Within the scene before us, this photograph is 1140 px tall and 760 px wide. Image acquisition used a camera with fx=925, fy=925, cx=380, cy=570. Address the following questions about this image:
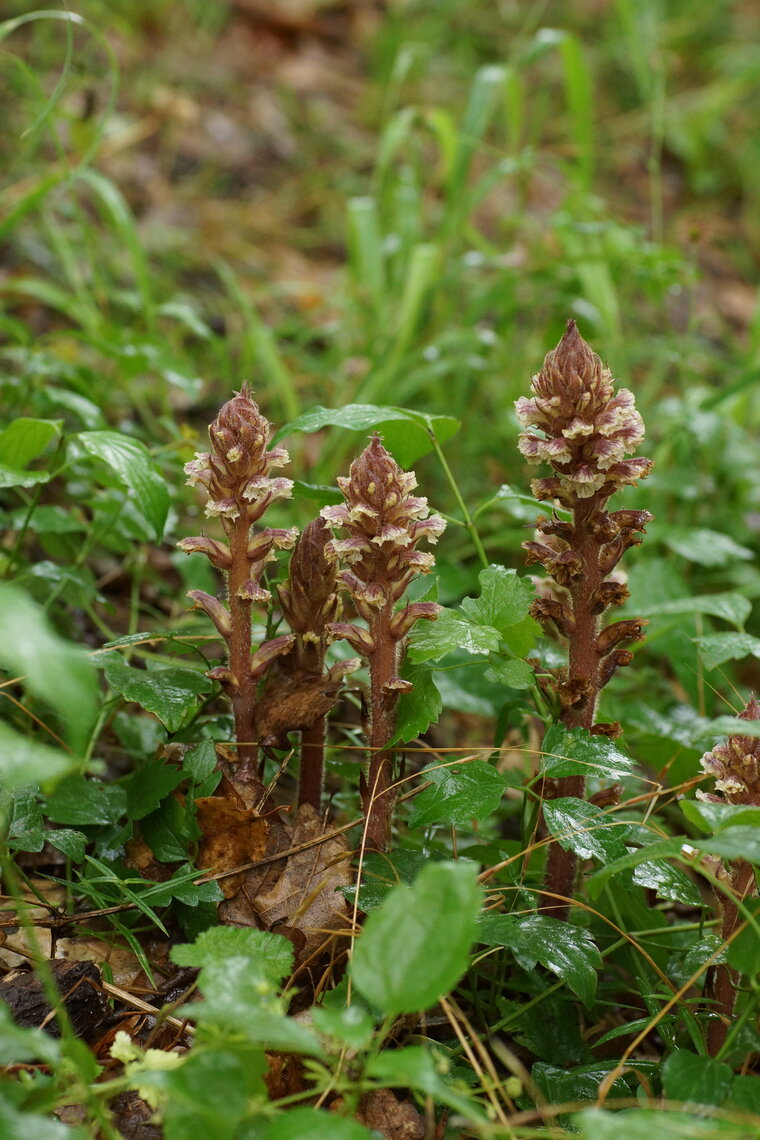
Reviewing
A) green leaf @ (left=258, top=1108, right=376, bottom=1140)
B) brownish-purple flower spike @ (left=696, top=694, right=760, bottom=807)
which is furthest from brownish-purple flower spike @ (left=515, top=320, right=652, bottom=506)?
green leaf @ (left=258, top=1108, right=376, bottom=1140)

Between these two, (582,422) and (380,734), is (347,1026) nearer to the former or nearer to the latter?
(380,734)

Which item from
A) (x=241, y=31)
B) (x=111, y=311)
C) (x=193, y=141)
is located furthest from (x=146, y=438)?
(x=241, y=31)

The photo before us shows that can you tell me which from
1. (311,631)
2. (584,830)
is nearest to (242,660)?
(311,631)

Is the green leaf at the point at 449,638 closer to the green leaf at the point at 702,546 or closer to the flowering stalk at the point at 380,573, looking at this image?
the flowering stalk at the point at 380,573

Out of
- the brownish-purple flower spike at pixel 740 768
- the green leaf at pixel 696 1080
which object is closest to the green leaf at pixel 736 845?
the brownish-purple flower spike at pixel 740 768

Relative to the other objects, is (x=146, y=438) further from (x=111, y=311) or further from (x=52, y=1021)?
(x=52, y=1021)
